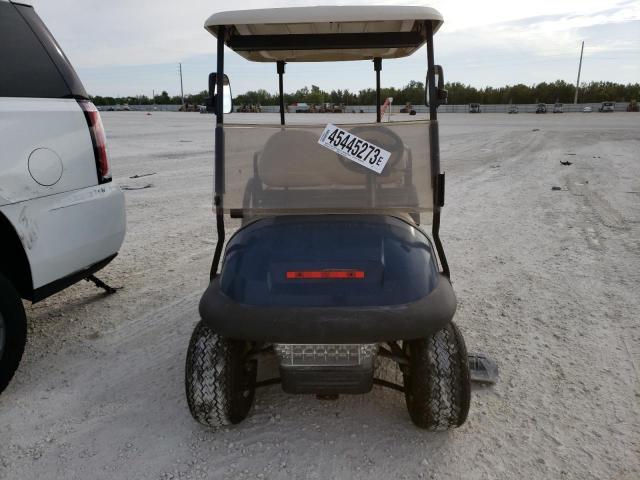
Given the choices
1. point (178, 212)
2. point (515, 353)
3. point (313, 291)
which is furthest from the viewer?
point (178, 212)

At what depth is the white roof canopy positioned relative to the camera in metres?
2.31

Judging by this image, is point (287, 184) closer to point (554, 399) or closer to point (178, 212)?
point (554, 399)

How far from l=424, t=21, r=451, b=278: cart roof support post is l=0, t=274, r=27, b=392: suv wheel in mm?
2174

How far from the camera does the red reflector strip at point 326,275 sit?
6.96 ft

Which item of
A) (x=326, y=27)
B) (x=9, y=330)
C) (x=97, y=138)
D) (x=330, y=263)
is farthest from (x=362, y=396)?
(x=97, y=138)

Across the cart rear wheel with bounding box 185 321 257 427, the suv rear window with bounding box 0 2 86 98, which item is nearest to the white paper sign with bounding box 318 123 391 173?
the cart rear wheel with bounding box 185 321 257 427

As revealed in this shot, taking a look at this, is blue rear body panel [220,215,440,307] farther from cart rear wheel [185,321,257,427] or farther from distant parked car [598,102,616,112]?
distant parked car [598,102,616,112]

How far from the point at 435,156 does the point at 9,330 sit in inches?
92.3

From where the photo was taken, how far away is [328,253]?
2193 mm

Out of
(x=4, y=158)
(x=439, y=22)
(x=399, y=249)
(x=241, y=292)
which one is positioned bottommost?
(x=241, y=292)

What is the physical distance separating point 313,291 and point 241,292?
31 centimetres

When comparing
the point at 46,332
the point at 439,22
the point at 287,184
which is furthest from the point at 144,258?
the point at 439,22

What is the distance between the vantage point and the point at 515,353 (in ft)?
10.4

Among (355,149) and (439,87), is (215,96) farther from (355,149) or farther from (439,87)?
(439,87)
